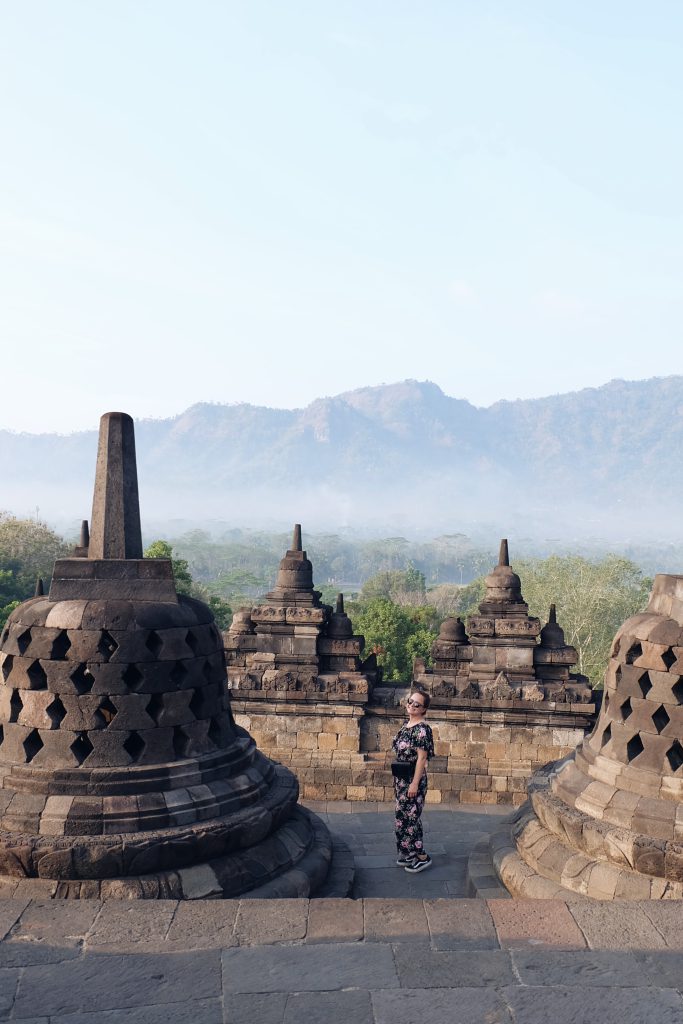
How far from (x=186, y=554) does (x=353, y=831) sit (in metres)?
144

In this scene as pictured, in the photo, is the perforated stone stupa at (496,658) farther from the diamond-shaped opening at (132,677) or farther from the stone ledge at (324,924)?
the stone ledge at (324,924)

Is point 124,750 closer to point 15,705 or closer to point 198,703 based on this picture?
point 198,703

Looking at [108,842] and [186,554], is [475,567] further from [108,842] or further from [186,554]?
[108,842]

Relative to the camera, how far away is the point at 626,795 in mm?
5777

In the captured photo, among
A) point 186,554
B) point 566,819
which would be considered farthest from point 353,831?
point 186,554

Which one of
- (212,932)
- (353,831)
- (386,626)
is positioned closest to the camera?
(212,932)

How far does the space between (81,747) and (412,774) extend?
2.59 meters

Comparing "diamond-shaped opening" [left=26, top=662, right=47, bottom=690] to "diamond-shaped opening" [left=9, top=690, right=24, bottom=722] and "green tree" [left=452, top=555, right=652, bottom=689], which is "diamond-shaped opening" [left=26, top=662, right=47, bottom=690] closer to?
"diamond-shaped opening" [left=9, top=690, right=24, bottom=722]

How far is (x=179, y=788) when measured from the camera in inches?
219

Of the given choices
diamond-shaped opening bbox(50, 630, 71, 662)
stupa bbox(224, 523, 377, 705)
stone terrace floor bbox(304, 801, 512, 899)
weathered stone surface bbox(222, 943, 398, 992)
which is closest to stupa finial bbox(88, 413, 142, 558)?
diamond-shaped opening bbox(50, 630, 71, 662)

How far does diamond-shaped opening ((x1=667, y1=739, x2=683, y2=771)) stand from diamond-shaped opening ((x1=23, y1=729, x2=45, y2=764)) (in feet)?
14.4

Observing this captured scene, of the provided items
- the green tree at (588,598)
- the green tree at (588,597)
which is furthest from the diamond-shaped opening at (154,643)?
the green tree at (588,598)

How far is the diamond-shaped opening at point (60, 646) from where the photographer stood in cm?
564

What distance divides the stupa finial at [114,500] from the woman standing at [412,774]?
8.24 ft
